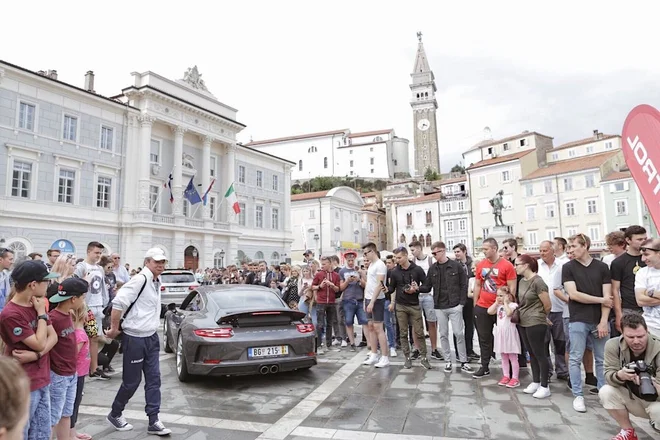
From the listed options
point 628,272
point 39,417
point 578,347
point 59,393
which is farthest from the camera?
point 578,347

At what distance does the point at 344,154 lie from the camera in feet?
286

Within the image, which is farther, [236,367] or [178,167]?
[178,167]

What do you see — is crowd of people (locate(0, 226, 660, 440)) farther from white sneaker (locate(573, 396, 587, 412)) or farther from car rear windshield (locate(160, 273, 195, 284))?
car rear windshield (locate(160, 273, 195, 284))

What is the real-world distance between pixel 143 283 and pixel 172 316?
3.46 metres

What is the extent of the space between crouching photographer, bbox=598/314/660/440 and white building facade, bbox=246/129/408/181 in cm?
8240

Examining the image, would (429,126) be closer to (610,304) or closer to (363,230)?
(363,230)

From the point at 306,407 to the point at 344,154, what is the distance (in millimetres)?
83618

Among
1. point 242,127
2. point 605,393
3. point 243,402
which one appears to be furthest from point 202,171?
point 605,393

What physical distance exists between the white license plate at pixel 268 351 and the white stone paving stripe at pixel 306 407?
2.32ft

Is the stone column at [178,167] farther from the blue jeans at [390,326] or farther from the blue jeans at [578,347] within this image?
the blue jeans at [578,347]

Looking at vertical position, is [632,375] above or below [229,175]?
below

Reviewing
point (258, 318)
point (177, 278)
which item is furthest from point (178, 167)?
point (258, 318)

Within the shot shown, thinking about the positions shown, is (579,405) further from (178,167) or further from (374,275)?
(178,167)

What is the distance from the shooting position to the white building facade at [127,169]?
73.6 feet
